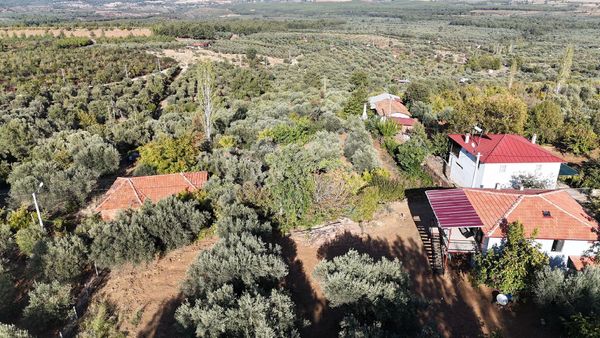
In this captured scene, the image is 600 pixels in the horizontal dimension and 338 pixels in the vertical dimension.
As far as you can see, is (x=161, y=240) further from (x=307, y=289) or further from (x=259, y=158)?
(x=259, y=158)

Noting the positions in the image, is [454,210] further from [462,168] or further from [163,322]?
[163,322]

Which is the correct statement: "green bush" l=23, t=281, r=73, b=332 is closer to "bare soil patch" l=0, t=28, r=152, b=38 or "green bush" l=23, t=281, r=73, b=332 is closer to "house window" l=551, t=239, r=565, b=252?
"house window" l=551, t=239, r=565, b=252

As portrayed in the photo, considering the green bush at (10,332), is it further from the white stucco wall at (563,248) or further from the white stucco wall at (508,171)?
the white stucco wall at (508,171)

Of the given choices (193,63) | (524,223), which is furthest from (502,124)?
(193,63)

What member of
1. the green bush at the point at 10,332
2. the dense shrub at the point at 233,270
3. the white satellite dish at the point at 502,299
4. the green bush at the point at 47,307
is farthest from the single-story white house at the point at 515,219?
the green bush at the point at 10,332

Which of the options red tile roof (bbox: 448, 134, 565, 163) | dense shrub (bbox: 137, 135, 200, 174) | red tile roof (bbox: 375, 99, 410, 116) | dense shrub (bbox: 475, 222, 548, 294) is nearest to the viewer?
dense shrub (bbox: 475, 222, 548, 294)

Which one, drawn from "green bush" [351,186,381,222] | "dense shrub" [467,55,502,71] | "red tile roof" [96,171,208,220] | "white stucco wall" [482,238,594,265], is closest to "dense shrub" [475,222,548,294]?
"white stucco wall" [482,238,594,265]
